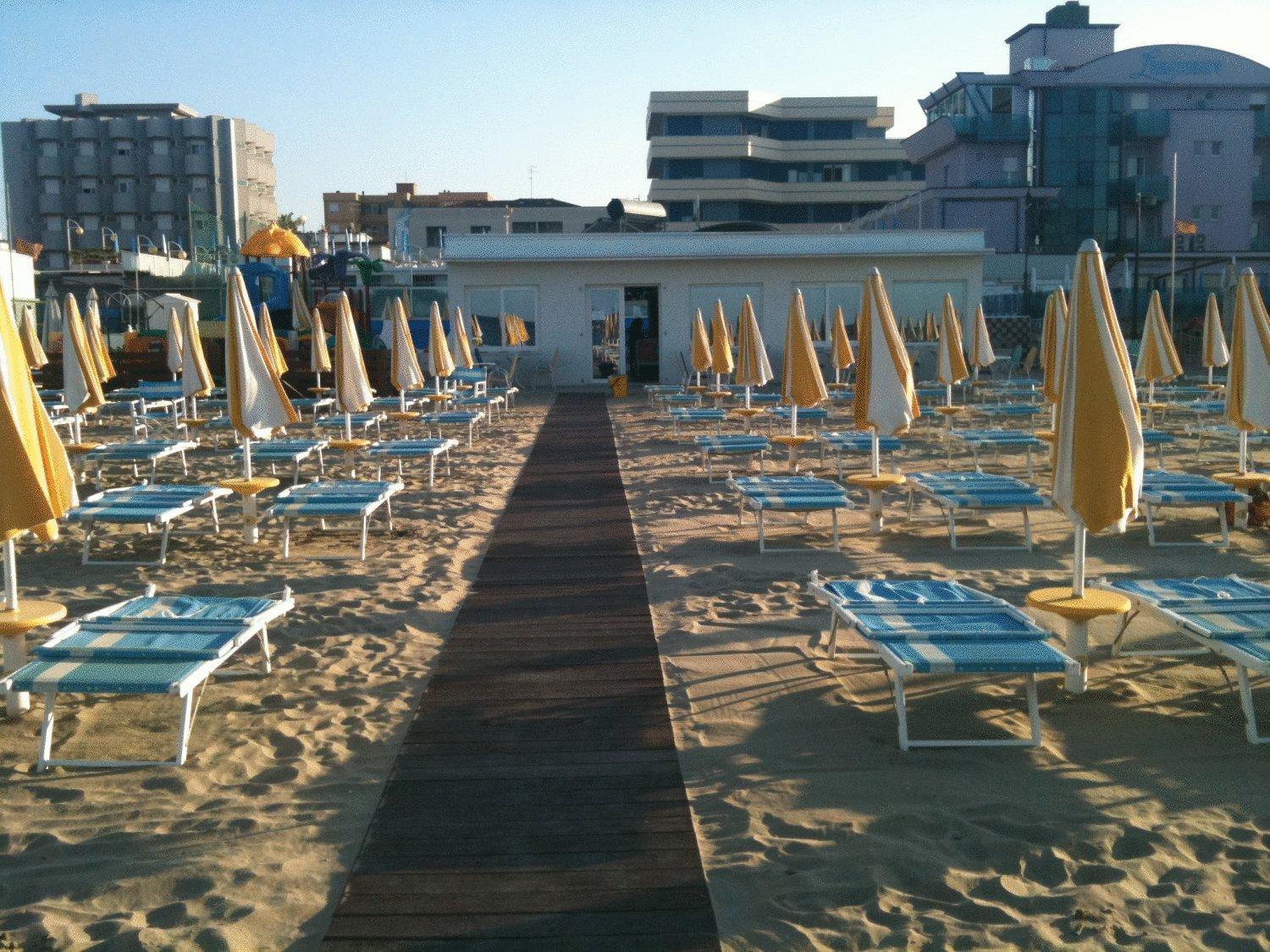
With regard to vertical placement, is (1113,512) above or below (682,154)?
below

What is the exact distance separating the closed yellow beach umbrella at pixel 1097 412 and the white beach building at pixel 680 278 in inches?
900

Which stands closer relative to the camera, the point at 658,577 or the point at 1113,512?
the point at 1113,512

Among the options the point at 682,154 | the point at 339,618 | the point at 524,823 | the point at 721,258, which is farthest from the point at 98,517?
the point at 682,154

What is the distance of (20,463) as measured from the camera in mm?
5684

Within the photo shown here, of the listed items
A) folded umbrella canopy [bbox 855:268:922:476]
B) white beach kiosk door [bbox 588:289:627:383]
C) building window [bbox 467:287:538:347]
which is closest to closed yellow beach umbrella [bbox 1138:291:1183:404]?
folded umbrella canopy [bbox 855:268:922:476]

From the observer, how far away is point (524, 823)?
4.61 metres

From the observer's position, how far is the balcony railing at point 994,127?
54.8 metres

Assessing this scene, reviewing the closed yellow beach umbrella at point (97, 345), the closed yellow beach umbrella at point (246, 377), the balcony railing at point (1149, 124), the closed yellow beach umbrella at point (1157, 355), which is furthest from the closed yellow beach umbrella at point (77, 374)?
the balcony railing at point (1149, 124)

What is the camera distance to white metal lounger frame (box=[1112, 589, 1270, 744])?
546 cm

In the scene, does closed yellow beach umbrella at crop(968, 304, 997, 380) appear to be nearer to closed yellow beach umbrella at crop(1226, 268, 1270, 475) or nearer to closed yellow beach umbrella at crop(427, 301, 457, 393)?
closed yellow beach umbrella at crop(427, 301, 457, 393)

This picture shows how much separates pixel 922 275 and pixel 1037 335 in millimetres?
9433

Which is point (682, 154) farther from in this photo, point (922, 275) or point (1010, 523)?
point (1010, 523)

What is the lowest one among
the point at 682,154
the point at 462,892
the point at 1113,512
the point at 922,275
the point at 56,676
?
the point at 462,892

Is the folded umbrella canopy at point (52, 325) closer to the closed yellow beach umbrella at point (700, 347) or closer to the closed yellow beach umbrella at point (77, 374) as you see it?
the closed yellow beach umbrella at point (77, 374)
